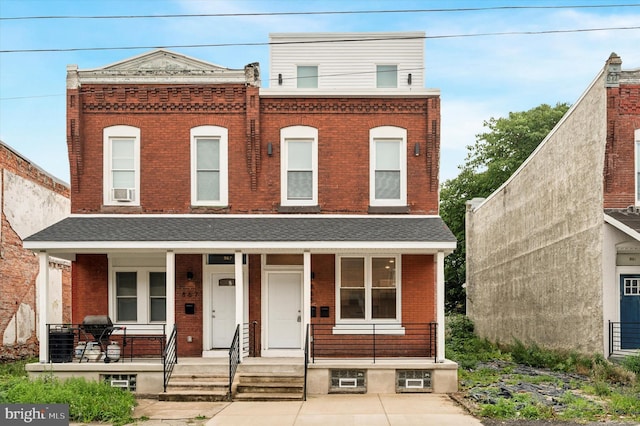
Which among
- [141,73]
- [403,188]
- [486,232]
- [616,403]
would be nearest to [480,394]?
[616,403]

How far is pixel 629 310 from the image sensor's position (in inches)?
715

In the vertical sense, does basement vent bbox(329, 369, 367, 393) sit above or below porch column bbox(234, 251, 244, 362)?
below

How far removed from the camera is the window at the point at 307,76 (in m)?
24.7

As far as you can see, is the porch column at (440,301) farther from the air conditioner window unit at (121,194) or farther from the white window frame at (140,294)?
the air conditioner window unit at (121,194)

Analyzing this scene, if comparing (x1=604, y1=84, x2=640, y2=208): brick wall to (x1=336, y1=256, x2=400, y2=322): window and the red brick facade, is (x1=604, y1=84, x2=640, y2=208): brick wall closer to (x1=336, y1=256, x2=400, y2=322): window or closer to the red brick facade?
the red brick facade

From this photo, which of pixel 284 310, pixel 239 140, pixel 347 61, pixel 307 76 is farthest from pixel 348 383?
pixel 347 61

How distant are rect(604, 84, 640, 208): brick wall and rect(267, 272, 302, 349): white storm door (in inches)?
319

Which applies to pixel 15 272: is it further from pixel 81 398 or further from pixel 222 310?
pixel 81 398

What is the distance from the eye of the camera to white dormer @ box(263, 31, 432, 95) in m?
24.5

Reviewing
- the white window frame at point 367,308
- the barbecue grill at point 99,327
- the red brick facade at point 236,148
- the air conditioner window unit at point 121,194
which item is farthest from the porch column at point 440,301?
the air conditioner window unit at point 121,194

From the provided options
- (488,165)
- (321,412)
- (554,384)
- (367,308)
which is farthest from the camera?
(488,165)

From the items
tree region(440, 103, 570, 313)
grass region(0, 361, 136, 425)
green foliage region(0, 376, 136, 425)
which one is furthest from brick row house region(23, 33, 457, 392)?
tree region(440, 103, 570, 313)

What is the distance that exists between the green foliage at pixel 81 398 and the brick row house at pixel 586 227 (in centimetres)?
1158

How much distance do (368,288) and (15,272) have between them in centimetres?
1152
